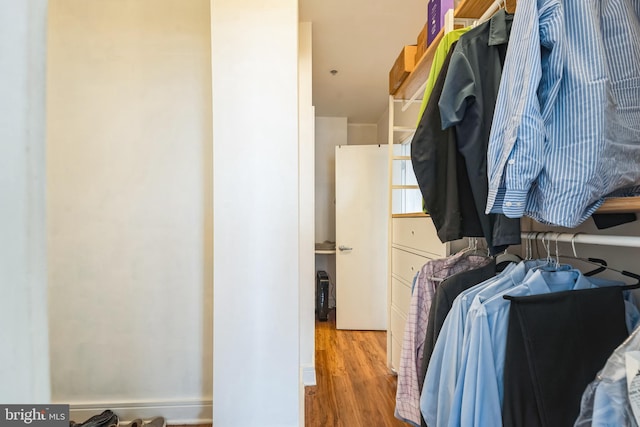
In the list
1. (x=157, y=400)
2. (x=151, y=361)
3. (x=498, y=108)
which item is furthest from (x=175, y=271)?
(x=498, y=108)

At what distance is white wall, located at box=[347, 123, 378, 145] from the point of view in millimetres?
4098

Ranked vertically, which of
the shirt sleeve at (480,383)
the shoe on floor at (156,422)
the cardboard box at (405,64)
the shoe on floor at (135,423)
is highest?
the cardboard box at (405,64)

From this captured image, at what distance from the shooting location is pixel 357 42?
2.30m

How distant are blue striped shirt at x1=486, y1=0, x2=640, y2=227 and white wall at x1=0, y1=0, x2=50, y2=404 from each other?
0.77 m

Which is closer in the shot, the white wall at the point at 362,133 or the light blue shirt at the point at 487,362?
the light blue shirt at the point at 487,362

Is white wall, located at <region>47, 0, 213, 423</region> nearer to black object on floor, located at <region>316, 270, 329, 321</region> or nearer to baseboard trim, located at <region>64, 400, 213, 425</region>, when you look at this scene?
baseboard trim, located at <region>64, 400, 213, 425</region>

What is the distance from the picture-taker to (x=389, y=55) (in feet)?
8.17

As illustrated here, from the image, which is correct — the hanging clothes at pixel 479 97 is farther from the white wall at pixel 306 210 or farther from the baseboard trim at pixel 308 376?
the baseboard trim at pixel 308 376

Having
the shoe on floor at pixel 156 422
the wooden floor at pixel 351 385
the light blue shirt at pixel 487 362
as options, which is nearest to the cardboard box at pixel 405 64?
the light blue shirt at pixel 487 362

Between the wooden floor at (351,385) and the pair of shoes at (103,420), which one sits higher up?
the pair of shoes at (103,420)

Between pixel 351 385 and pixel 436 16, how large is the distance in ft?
7.39

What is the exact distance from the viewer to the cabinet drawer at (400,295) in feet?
5.83

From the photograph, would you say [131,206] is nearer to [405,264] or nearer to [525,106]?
[405,264]

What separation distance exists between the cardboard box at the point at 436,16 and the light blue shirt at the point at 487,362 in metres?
1.24
